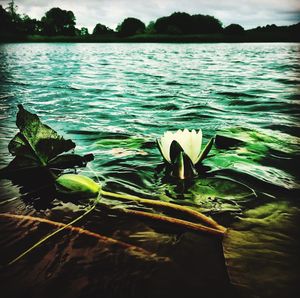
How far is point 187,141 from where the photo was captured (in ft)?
4.44

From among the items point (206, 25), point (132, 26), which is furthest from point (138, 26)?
point (206, 25)

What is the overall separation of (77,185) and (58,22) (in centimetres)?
7934

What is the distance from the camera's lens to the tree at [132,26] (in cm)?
7656

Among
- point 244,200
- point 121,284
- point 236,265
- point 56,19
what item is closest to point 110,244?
point 121,284

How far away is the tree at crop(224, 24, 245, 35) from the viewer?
200 feet

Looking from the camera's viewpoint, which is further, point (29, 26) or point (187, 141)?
point (29, 26)

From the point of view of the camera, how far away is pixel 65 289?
0.77m

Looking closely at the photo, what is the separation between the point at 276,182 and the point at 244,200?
298 millimetres

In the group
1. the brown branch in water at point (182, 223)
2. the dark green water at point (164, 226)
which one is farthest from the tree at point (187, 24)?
the brown branch in water at point (182, 223)

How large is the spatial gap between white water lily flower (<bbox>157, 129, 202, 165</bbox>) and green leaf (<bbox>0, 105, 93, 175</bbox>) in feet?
1.47

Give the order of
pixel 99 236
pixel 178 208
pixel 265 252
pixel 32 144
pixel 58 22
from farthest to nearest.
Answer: pixel 58 22 → pixel 32 144 → pixel 178 208 → pixel 99 236 → pixel 265 252

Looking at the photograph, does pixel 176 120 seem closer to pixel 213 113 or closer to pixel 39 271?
pixel 213 113

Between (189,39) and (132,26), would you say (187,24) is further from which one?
(189,39)

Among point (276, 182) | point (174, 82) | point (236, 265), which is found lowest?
point (174, 82)
